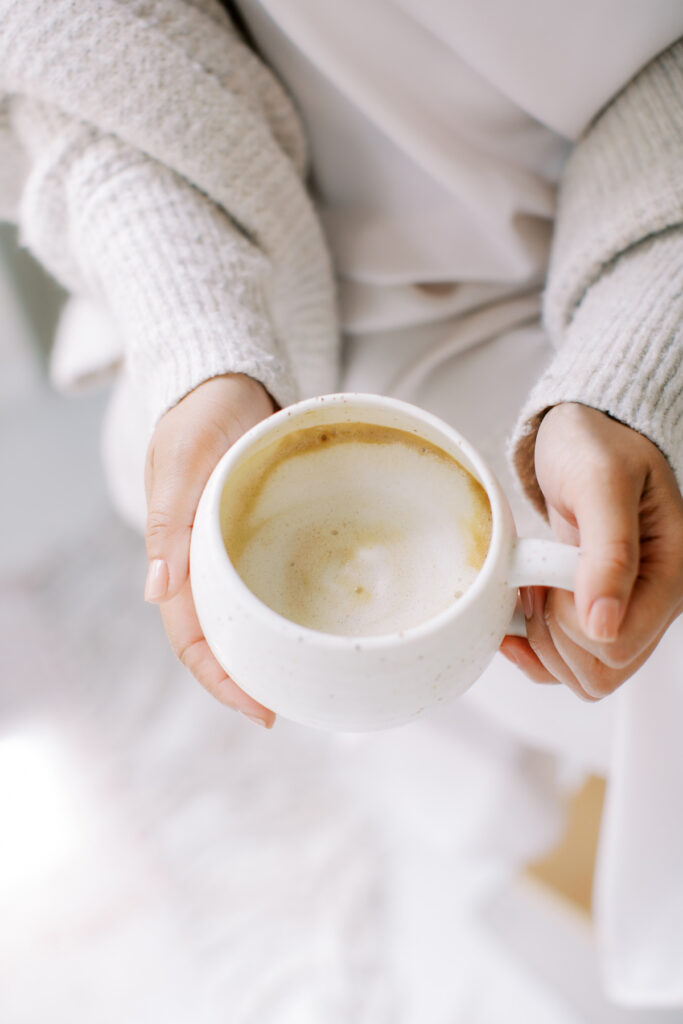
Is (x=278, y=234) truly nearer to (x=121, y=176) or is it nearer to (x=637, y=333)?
(x=121, y=176)

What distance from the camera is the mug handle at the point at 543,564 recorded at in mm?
331

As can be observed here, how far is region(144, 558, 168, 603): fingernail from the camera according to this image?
0.38m

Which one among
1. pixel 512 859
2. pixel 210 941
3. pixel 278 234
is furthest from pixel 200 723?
pixel 278 234

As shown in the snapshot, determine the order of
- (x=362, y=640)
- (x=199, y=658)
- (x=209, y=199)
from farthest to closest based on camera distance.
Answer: (x=209, y=199), (x=199, y=658), (x=362, y=640)

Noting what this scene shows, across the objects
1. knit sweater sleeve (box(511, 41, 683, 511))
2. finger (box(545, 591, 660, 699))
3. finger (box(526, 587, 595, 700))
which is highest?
knit sweater sleeve (box(511, 41, 683, 511))

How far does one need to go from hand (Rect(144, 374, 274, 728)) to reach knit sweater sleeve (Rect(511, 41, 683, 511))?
0.48 ft

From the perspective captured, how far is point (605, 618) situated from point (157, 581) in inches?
7.8

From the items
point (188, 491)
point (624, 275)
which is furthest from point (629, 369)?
point (188, 491)

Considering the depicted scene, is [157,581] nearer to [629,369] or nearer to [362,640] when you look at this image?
[362,640]

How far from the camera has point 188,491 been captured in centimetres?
39

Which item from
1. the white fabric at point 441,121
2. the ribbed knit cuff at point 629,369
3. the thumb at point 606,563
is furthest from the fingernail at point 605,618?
the white fabric at point 441,121

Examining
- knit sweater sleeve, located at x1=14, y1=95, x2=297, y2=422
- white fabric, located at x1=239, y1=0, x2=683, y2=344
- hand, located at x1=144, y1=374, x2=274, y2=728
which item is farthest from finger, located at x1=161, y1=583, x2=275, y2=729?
white fabric, located at x1=239, y1=0, x2=683, y2=344

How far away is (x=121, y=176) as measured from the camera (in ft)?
1.61

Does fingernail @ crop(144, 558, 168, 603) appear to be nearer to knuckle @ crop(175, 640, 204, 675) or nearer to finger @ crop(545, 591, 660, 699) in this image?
knuckle @ crop(175, 640, 204, 675)
